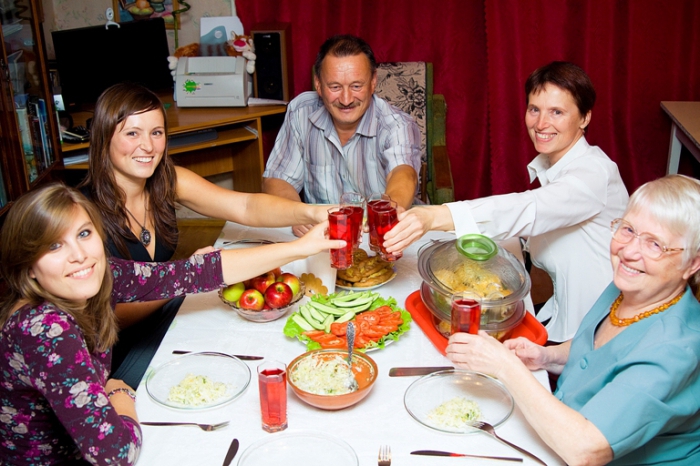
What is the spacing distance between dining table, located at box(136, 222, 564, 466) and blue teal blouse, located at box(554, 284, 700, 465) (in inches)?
5.1

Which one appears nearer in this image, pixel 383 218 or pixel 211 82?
pixel 383 218

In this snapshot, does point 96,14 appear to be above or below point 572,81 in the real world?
above

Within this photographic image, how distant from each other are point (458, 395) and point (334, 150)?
5.42ft

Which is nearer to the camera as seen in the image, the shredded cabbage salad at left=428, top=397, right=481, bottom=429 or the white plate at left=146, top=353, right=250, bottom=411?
the shredded cabbage salad at left=428, top=397, right=481, bottom=429

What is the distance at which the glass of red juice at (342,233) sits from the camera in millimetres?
1886

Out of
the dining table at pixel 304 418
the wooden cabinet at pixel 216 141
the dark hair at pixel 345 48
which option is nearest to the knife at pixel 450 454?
the dining table at pixel 304 418

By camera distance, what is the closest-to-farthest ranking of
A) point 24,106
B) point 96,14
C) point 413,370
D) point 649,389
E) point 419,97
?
point 649,389, point 413,370, point 24,106, point 419,97, point 96,14

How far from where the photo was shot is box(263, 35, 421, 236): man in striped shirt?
2793 mm

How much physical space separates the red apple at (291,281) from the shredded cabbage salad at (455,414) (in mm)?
593

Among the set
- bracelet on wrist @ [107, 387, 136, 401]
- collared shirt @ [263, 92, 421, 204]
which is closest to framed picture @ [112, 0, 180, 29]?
collared shirt @ [263, 92, 421, 204]

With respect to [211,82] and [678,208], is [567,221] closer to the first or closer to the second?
[678,208]

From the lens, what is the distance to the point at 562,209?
6.88ft

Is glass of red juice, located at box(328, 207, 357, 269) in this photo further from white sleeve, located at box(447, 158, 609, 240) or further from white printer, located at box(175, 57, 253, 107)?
white printer, located at box(175, 57, 253, 107)

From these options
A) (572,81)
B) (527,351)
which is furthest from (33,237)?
(572,81)
